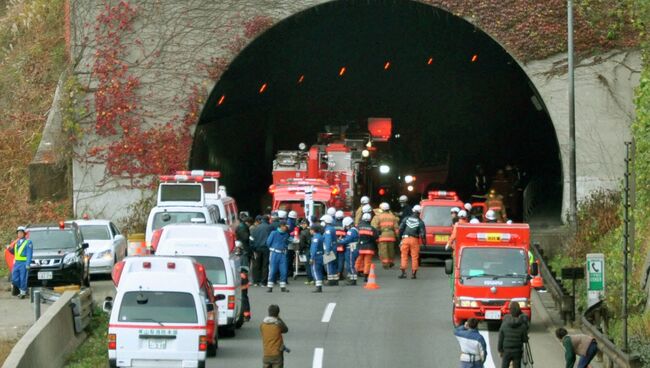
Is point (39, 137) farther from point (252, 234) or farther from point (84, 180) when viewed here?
point (252, 234)

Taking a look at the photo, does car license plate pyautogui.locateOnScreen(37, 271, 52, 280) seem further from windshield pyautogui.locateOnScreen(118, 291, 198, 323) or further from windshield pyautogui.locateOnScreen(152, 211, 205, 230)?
windshield pyautogui.locateOnScreen(118, 291, 198, 323)

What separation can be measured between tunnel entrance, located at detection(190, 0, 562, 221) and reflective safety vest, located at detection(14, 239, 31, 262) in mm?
14023

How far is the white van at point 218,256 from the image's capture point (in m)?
25.2

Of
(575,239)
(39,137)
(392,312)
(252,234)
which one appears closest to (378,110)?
(39,137)

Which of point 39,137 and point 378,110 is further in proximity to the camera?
point 378,110

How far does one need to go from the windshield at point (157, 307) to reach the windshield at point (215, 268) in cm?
400

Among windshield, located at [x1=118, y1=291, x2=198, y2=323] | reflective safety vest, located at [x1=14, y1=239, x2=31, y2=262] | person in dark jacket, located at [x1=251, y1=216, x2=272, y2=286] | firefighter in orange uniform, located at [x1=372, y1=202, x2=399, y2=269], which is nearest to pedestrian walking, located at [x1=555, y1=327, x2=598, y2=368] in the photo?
windshield, located at [x1=118, y1=291, x2=198, y2=323]

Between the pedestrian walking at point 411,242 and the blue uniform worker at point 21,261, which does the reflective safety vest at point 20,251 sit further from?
the pedestrian walking at point 411,242

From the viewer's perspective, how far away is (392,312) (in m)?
29.7

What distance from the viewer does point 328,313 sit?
2930 cm

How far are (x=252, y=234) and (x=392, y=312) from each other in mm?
5727

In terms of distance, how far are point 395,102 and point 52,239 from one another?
30.0 meters

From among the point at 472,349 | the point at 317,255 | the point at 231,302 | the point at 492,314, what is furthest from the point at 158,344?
the point at 317,255

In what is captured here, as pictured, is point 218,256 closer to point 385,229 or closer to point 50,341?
point 50,341
